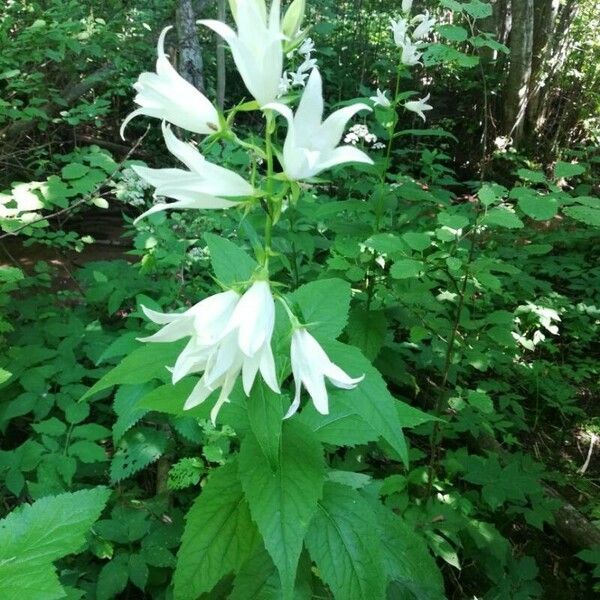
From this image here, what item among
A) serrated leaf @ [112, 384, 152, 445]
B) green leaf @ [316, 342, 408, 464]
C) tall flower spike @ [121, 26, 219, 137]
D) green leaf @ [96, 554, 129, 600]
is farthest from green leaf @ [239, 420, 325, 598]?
green leaf @ [96, 554, 129, 600]

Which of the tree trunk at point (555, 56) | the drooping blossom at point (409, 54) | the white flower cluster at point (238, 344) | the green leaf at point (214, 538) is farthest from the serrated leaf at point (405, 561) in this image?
the tree trunk at point (555, 56)

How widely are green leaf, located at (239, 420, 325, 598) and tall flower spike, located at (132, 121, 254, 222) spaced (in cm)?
54

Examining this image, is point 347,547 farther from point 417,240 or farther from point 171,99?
point 417,240

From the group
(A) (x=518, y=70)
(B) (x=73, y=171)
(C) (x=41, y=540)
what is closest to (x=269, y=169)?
(C) (x=41, y=540)

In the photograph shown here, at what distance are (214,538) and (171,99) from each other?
100 centimetres

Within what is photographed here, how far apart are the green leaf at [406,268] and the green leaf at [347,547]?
3.31 feet

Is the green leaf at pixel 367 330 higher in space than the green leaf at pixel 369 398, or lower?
lower

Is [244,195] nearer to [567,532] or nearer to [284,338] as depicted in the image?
[284,338]

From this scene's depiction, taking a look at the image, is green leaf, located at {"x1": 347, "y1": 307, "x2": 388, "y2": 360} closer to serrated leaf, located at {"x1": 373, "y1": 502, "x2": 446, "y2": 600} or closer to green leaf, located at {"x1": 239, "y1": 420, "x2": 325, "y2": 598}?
serrated leaf, located at {"x1": 373, "y1": 502, "x2": 446, "y2": 600}

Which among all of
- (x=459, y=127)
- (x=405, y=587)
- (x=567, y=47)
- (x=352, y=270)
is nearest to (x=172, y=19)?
(x=459, y=127)

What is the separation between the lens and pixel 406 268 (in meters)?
2.11

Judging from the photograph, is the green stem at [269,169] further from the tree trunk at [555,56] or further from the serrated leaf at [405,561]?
the tree trunk at [555,56]

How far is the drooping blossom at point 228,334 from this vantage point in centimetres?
95

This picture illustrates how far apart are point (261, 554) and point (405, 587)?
51 cm
